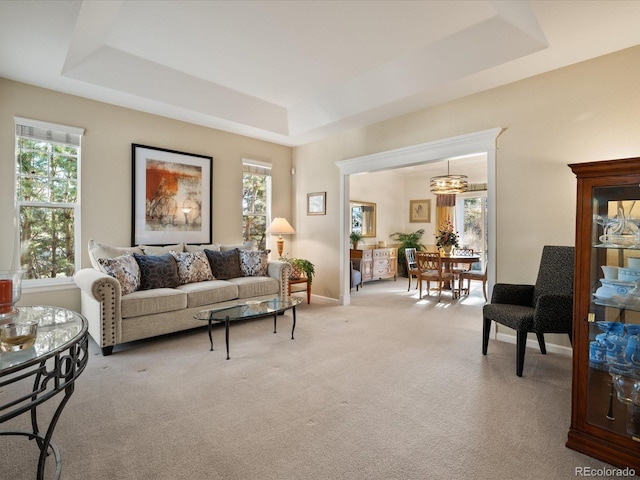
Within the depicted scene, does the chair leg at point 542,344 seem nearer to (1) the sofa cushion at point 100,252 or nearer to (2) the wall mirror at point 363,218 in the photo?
(1) the sofa cushion at point 100,252

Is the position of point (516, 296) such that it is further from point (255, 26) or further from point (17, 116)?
point (17, 116)

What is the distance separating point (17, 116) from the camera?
11.8 ft

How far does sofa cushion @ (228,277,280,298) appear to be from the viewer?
436 cm

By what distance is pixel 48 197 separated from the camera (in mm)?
3854

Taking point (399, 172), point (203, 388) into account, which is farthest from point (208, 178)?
point (399, 172)

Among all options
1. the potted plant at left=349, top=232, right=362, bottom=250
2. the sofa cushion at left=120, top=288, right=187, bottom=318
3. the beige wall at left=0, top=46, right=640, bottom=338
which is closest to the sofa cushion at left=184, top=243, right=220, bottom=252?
the beige wall at left=0, top=46, right=640, bottom=338

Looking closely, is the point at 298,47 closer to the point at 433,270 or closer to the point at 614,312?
the point at 614,312

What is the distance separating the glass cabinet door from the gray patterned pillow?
3908 millimetres

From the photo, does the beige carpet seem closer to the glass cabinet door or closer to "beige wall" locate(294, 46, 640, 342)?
the glass cabinet door

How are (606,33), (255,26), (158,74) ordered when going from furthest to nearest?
(158,74) < (255,26) < (606,33)

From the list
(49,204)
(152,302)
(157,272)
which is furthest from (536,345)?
(49,204)

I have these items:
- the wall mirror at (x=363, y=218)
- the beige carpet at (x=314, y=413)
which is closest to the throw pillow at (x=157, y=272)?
the beige carpet at (x=314, y=413)

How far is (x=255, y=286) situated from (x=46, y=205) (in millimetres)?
2555

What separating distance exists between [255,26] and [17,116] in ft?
9.08
